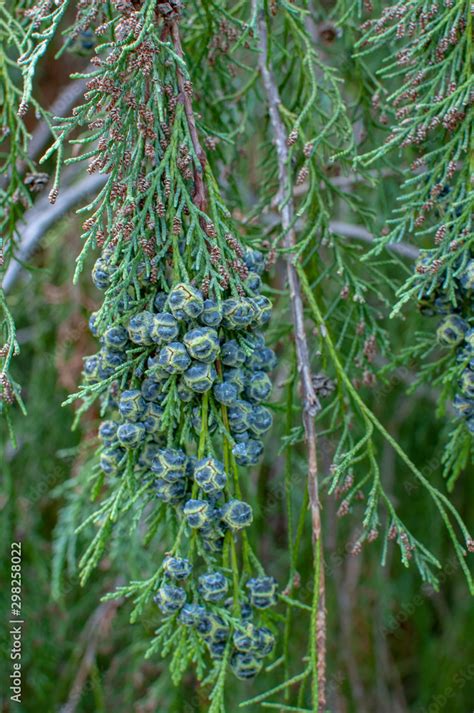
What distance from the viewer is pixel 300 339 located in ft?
4.46

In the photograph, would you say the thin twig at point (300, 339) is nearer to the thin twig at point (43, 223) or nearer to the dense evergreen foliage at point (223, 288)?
the dense evergreen foliage at point (223, 288)

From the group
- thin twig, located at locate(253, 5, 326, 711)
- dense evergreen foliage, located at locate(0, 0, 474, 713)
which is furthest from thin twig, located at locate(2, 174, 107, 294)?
thin twig, located at locate(253, 5, 326, 711)

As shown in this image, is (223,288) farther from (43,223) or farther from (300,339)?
(43,223)

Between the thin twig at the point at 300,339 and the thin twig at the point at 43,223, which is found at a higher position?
the thin twig at the point at 43,223

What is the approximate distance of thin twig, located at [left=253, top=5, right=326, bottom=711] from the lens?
126 centimetres

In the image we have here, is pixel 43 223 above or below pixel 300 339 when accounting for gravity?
above

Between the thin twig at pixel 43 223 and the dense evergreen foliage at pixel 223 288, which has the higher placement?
the thin twig at pixel 43 223

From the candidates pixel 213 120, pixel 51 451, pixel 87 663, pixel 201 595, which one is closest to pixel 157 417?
pixel 201 595

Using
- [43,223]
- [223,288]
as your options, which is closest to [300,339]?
[223,288]

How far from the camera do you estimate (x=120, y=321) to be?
1.18 metres

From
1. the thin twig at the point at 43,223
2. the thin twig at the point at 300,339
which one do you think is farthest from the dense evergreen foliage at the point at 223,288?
the thin twig at the point at 43,223

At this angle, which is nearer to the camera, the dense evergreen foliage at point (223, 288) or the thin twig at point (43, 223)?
the dense evergreen foliage at point (223, 288)

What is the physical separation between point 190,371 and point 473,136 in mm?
640

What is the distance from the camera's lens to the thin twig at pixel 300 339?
4.14 ft
